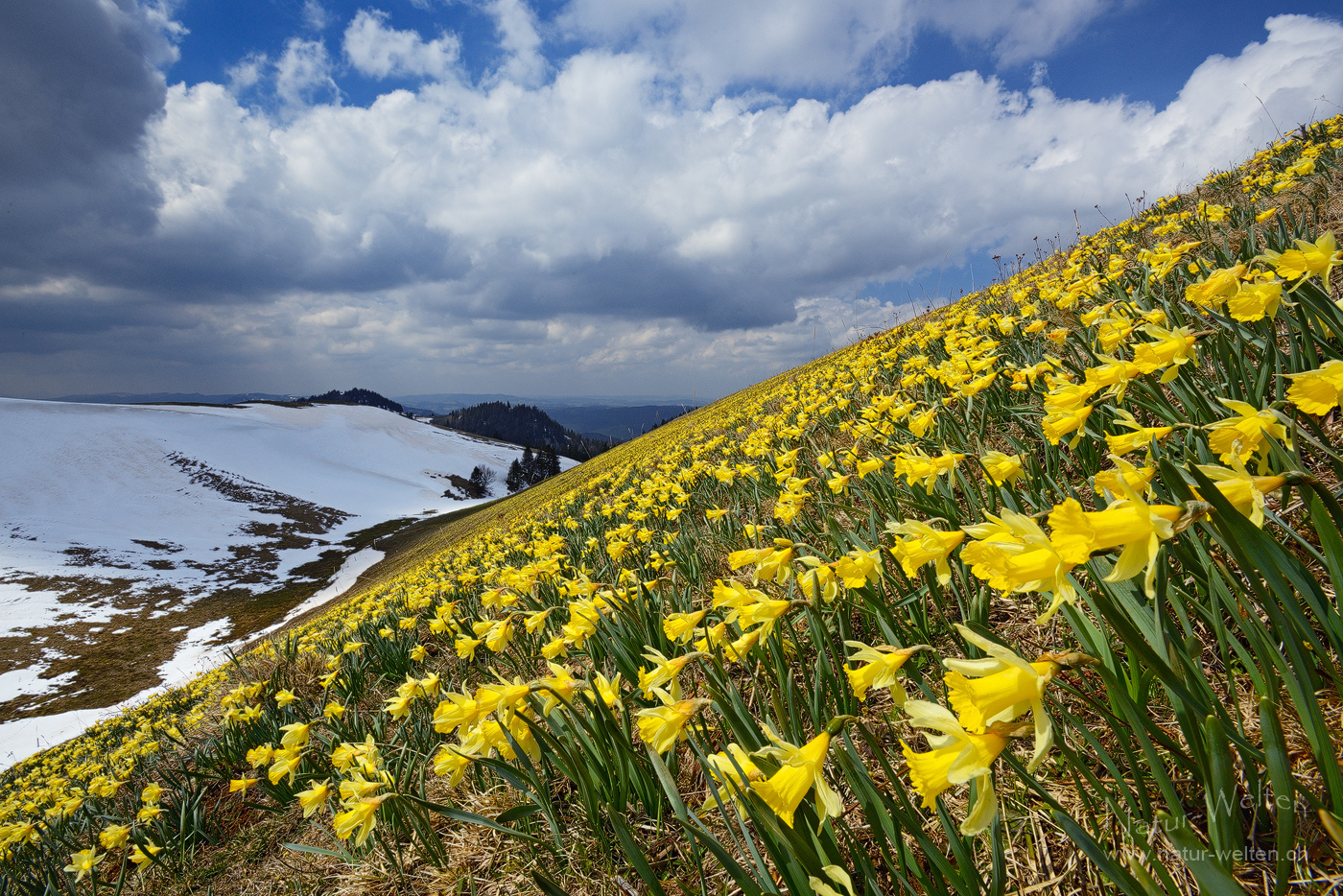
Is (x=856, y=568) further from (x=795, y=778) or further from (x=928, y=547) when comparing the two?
(x=795, y=778)

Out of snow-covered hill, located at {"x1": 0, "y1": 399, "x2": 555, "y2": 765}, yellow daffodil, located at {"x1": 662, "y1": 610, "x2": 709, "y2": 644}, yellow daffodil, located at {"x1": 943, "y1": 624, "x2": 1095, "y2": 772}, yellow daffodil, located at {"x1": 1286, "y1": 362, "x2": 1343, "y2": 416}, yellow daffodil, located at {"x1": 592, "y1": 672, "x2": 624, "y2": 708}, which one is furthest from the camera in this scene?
snow-covered hill, located at {"x1": 0, "y1": 399, "x2": 555, "y2": 765}

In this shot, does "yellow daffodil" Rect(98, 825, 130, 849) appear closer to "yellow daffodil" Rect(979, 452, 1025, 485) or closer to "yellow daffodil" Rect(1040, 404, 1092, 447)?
"yellow daffodil" Rect(979, 452, 1025, 485)

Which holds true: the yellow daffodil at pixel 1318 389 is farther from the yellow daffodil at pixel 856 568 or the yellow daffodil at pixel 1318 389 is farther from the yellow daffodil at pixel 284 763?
the yellow daffodil at pixel 284 763

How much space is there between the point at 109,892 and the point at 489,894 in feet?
11.3

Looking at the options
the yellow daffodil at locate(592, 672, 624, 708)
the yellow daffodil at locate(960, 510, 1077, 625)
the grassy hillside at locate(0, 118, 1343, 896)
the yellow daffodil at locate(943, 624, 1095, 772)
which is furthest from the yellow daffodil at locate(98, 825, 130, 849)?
the yellow daffodil at locate(960, 510, 1077, 625)

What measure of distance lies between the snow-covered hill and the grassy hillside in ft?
80.1

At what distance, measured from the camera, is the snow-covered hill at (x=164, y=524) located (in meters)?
27.9

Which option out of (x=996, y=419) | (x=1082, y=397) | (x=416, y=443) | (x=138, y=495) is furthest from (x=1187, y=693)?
(x=416, y=443)

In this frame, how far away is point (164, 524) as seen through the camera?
182 feet

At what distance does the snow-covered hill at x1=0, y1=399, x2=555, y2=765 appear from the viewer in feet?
91.6

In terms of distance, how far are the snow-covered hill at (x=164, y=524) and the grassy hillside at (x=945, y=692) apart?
24421 millimetres

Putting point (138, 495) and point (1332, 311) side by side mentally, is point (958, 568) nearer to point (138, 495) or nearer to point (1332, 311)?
point (1332, 311)

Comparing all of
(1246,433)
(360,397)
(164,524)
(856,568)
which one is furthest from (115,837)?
(360,397)

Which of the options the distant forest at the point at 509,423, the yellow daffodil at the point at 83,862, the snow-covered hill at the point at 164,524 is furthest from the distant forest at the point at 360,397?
the yellow daffodil at the point at 83,862
